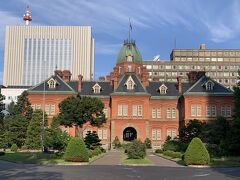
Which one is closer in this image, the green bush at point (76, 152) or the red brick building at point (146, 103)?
the green bush at point (76, 152)

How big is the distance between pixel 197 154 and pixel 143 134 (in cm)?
3705

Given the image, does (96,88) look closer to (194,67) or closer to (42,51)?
(194,67)

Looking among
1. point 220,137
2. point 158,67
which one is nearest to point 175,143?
point 220,137

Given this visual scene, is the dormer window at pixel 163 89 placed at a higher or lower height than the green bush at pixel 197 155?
higher

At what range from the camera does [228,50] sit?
542 feet

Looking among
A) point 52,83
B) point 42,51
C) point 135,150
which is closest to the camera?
point 135,150

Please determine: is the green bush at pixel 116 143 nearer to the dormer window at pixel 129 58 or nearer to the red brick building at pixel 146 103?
the red brick building at pixel 146 103

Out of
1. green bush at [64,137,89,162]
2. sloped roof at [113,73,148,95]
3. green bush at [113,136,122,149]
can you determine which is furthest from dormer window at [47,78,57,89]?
green bush at [64,137,89,162]

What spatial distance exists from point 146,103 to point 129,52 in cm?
2500

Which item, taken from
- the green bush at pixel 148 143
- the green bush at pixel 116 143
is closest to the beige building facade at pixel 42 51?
the green bush at pixel 116 143

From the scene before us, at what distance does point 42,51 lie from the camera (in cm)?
17975

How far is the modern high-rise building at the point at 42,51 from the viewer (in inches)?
6993

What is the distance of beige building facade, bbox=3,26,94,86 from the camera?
6993 inches

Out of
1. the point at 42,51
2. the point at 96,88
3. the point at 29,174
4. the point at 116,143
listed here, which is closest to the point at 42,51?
the point at 42,51
